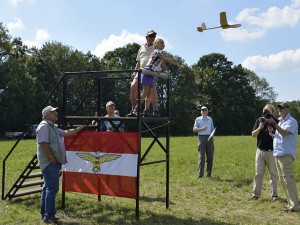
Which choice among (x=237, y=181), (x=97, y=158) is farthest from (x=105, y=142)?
(x=237, y=181)

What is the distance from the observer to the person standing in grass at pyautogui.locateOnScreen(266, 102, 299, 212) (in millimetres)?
7844

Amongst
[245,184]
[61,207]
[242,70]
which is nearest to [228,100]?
[242,70]

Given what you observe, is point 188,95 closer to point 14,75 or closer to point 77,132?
point 14,75

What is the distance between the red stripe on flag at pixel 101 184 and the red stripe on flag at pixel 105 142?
0.51 metres

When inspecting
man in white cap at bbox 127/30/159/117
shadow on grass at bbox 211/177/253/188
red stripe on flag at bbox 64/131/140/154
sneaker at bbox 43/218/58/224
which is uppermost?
man in white cap at bbox 127/30/159/117

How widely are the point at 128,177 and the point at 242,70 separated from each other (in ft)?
201

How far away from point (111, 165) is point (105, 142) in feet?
1.50

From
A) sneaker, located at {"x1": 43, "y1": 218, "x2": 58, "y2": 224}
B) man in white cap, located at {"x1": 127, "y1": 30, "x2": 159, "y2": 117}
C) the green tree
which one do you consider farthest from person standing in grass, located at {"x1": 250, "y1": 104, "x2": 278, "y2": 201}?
the green tree

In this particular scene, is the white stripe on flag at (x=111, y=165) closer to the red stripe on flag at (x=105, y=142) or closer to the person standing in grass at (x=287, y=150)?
the red stripe on flag at (x=105, y=142)

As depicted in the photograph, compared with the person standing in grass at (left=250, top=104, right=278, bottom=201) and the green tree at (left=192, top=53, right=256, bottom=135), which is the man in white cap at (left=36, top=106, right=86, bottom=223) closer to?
Result: the person standing in grass at (left=250, top=104, right=278, bottom=201)

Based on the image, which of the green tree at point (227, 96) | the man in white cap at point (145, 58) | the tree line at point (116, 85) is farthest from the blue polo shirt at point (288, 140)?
the green tree at point (227, 96)

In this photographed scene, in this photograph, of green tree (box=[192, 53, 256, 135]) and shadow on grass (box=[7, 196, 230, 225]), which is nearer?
shadow on grass (box=[7, 196, 230, 225])

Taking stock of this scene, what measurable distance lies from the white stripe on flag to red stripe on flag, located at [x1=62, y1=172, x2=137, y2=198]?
0.27ft

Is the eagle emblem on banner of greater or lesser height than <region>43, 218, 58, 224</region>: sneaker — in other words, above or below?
above
